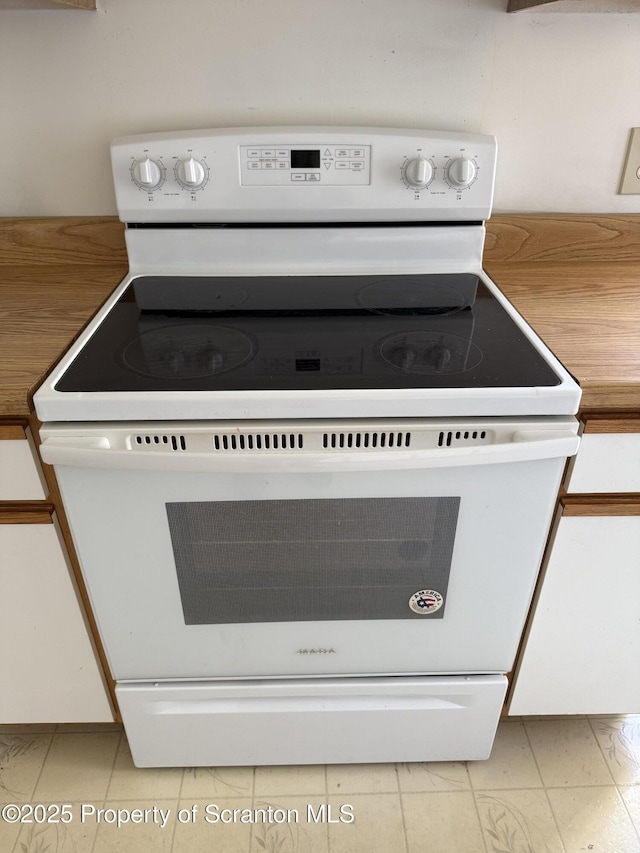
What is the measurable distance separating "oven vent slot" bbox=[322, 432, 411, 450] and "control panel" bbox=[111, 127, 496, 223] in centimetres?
50

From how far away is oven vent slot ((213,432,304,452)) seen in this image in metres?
0.87

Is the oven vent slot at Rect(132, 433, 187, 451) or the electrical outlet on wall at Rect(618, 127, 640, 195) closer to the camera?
the oven vent slot at Rect(132, 433, 187, 451)

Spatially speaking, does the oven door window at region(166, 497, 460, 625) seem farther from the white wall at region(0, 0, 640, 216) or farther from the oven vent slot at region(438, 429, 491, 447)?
the white wall at region(0, 0, 640, 216)

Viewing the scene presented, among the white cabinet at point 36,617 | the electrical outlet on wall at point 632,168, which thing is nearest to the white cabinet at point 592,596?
the electrical outlet on wall at point 632,168

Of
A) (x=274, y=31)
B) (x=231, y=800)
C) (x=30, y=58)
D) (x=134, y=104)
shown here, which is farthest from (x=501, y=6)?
(x=231, y=800)

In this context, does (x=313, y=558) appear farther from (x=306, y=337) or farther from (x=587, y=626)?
(x=587, y=626)

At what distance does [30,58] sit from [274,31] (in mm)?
440

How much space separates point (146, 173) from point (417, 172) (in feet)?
1.55

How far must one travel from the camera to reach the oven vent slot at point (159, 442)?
0.87 meters

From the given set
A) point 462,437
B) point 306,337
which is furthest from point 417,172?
point 462,437

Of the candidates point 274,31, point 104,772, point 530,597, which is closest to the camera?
point 530,597

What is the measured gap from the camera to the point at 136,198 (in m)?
1.16

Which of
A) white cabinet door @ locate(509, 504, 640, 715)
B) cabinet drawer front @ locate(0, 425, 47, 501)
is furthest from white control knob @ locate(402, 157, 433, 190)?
cabinet drawer front @ locate(0, 425, 47, 501)

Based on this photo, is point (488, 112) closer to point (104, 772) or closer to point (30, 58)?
point (30, 58)
